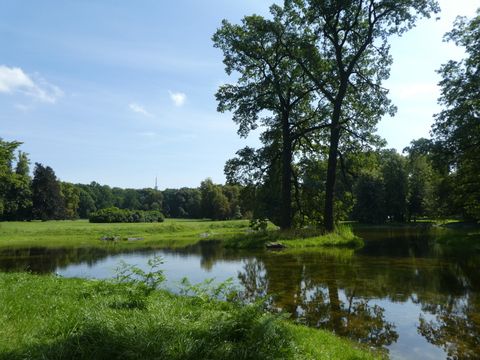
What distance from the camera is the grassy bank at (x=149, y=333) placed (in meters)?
5.32

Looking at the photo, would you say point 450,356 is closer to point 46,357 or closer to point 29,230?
point 46,357

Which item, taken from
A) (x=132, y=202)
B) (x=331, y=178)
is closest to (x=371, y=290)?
(x=331, y=178)

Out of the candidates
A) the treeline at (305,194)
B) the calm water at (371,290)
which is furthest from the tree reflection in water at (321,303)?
the treeline at (305,194)

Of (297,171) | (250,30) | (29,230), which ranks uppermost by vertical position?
(250,30)

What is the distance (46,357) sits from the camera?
5199mm

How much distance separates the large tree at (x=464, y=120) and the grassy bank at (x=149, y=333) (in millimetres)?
23978

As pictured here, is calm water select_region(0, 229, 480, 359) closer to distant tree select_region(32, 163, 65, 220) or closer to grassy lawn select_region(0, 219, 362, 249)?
grassy lawn select_region(0, 219, 362, 249)

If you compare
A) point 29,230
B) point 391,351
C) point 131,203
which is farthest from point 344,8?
point 131,203

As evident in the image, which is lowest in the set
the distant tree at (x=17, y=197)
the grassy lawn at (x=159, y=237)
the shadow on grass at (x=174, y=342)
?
the grassy lawn at (x=159, y=237)

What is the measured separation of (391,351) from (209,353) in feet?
11.6

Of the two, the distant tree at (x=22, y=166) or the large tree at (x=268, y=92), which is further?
the distant tree at (x=22, y=166)

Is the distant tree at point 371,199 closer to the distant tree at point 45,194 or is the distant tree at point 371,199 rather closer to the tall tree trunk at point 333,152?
the tall tree trunk at point 333,152

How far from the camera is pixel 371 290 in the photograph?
38.3 ft

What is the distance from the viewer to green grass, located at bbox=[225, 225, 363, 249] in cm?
2456
